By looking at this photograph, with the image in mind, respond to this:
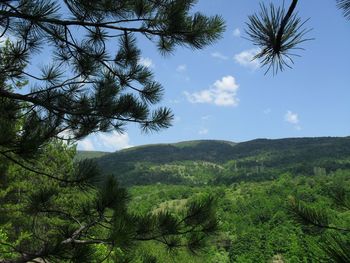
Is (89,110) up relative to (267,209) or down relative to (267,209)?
up

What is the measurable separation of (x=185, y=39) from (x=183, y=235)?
179 centimetres

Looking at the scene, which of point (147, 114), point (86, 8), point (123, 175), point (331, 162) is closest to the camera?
point (86, 8)

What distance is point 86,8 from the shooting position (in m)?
3.24

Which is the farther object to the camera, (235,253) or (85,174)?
(235,253)

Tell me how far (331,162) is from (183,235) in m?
161

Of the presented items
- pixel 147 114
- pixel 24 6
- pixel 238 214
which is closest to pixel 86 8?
pixel 24 6

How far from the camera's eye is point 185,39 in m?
3.50

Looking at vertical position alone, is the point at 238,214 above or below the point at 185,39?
below

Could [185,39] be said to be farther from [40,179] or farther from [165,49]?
[40,179]

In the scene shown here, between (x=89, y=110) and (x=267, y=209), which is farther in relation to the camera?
(x=267, y=209)

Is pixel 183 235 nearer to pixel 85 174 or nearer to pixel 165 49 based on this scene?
pixel 85 174

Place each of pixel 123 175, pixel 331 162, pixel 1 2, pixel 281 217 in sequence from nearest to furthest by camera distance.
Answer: pixel 1 2
pixel 281 217
pixel 331 162
pixel 123 175

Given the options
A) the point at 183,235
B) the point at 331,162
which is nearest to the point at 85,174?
the point at 183,235

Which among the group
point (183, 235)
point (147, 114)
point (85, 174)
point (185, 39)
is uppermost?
point (185, 39)
